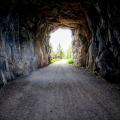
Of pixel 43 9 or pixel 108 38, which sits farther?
pixel 43 9

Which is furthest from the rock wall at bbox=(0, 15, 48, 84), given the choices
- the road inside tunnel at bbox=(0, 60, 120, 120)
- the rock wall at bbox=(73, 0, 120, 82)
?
the rock wall at bbox=(73, 0, 120, 82)

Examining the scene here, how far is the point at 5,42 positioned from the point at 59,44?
219 feet

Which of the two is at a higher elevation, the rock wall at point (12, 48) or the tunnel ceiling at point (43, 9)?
the tunnel ceiling at point (43, 9)

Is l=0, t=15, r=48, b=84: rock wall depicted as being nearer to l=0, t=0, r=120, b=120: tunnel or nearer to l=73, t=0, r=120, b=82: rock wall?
l=0, t=0, r=120, b=120: tunnel

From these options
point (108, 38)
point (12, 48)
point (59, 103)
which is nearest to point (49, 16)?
point (12, 48)

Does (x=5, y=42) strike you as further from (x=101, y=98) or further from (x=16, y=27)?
(x=101, y=98)

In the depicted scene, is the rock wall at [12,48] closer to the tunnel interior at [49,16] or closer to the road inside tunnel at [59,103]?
the tunnel interior at [49,16]

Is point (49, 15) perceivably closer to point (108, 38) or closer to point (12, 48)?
point (12, 48)

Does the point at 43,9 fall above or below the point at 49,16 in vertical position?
above

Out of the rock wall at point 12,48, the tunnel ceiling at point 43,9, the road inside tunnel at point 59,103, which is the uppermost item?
the tunnel ceiling at point 43,9

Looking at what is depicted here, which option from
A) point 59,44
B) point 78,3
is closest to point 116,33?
point 78,3

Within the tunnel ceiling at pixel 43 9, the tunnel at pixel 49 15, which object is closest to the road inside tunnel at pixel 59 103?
the tunnel at pixel 49 15

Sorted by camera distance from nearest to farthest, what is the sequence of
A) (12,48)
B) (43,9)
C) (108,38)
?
(108,38) < (12,48) < (43,9)

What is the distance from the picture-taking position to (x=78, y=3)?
55.2 feet
